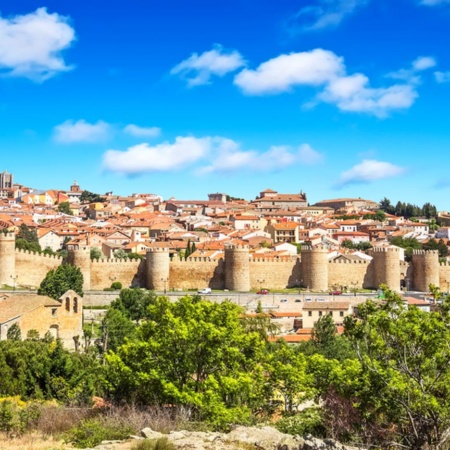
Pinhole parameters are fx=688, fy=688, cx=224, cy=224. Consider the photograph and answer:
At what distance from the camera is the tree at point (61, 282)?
31.0 meters

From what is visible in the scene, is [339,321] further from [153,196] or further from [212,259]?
[153,196]

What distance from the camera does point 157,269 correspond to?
122 feet

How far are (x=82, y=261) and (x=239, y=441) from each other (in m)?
27.3

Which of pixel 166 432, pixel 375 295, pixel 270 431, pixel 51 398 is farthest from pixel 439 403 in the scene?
pixel 375 295

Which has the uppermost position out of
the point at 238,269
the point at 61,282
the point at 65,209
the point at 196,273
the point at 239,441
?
the point at 65,209

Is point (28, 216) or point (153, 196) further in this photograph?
point (153, 196)

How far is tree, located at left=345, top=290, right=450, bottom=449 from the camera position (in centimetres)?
917

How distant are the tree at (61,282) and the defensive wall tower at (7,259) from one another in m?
2.04

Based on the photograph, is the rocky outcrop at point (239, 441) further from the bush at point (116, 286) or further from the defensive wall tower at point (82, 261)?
the bush at point (116, 286)

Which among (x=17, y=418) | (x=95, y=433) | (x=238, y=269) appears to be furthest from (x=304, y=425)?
(x=238, y=269)

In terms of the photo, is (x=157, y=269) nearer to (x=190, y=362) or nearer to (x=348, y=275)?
(x=348, y=275)

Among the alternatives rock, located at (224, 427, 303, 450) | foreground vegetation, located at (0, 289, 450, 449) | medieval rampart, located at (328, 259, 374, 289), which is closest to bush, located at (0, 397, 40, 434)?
foreground vegetation, located at (0, 289, 450, 449)

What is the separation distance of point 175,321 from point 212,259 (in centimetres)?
2652

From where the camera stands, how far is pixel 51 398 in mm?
14148
